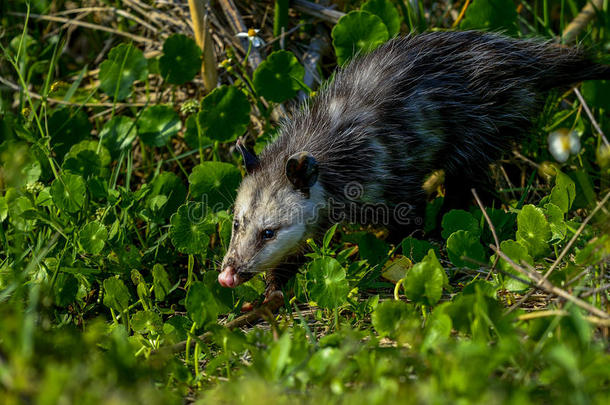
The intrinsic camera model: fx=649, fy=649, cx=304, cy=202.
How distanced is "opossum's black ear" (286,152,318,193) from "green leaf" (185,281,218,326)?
2.50 feet

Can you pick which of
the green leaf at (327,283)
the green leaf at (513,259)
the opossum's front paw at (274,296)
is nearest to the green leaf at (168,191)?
the opossum's front paw at (274,296)

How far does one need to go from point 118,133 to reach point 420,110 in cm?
166

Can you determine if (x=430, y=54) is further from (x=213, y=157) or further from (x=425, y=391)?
(x=425, y=391)

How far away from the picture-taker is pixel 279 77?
3549 mm

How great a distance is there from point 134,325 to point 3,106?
64.6 inches

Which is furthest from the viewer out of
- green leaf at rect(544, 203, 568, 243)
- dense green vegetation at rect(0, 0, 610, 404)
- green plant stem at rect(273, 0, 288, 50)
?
green plant stem at rect(273, 0, 288, 50)

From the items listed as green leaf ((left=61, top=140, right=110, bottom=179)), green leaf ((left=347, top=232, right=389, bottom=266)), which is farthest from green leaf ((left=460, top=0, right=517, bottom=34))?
green leaf ((left=61, top=140, right=110, bottom=179))

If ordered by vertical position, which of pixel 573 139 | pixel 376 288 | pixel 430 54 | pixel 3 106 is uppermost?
pixel 430 54

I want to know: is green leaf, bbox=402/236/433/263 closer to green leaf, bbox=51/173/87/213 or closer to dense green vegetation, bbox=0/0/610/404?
dense green vegetation, bbox=0/0/610/404

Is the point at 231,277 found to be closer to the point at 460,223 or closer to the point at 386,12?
the point at 460,223

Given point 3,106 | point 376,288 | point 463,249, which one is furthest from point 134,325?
point 3,106

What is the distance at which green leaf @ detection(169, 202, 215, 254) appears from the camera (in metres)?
2.96

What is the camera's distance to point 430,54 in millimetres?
3328

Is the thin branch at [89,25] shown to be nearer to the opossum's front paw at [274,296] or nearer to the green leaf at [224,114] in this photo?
the green leaf at [224,114]
